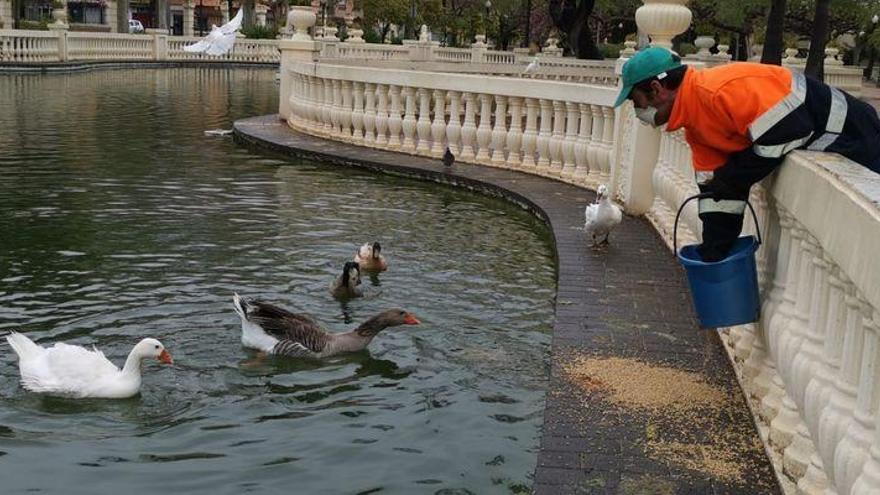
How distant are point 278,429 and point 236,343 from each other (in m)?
1.53

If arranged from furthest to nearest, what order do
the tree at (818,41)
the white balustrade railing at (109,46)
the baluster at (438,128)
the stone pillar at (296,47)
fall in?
the white balustrade railing at (109,46)
the tree at (818,41)
the stone pillar at (296,47)
the baluster at (438,128)

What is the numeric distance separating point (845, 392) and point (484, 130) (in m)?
11.1

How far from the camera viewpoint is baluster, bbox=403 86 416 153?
598 inches

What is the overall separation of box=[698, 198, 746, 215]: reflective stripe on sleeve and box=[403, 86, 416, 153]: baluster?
10402 millimetres

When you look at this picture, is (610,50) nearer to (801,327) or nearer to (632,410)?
(632,410)

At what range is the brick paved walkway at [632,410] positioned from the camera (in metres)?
4.51

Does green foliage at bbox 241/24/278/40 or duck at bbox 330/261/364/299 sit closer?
duck at bbox 330/261/364/299

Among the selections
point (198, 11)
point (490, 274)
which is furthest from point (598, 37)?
point (490, 274)

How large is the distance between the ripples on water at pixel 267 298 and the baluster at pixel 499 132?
1.20 meters

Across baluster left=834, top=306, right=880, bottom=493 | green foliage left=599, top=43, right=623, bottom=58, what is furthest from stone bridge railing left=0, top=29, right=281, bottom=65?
baluster left=834, top=306, right=880, bottom=493

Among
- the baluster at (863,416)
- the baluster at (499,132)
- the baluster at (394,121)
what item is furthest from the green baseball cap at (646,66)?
the baluster at (394,121)

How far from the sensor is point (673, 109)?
5059mm

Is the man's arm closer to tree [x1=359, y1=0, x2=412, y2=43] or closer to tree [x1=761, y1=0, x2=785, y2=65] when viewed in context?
tree [x1=761, y1=0, x2=785, y2=65]

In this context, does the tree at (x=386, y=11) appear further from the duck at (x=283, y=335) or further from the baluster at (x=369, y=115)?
the duck at (x=283, y=335)
